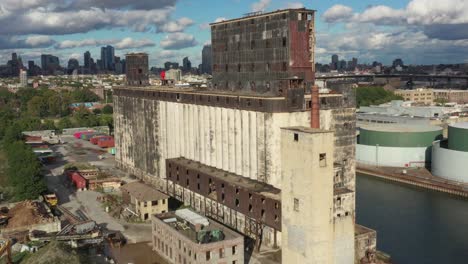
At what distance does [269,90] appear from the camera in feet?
150

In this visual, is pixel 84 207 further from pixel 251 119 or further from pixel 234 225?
pixel 251 119

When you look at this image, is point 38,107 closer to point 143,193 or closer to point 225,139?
point 143,193

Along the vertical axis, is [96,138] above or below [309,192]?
below

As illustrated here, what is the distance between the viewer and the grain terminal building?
3138 centimetres

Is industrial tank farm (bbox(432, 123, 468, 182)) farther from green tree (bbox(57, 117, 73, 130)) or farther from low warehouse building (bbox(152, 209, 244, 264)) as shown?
green tree (bbox(57, 117, 73, 130))

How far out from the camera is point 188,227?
3644 cm

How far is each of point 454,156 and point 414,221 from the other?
17995 millimetres

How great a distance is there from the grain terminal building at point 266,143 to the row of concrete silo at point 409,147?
27.1m

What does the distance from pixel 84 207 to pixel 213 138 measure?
1607cm

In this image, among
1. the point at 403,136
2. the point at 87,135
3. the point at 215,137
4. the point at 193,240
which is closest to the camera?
the point at 193,240

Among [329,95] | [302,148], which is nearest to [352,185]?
[329,95]

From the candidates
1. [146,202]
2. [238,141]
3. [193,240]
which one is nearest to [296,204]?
[193,240]

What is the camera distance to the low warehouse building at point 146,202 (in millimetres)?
46213

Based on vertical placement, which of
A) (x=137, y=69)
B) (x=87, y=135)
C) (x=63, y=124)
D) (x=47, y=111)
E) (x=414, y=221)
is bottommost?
(x=414, y=221)
